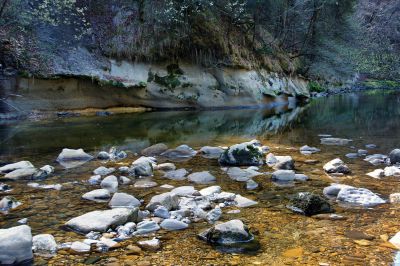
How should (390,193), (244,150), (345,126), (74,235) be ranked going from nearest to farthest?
(74,235), (390,193), (244,150), (345,126)

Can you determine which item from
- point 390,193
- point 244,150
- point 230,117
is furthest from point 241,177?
point 230,117

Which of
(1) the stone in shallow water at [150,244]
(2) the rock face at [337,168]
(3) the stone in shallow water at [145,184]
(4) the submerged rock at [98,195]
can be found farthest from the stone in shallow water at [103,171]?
(2) the rock face at [337,168]

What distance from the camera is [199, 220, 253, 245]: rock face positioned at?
396 cm

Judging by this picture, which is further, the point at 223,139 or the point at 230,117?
the point at 230,117

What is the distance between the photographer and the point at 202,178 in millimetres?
6461

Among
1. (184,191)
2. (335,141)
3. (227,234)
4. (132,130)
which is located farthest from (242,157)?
(132,130)

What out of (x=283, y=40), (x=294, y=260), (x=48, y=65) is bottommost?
(x=294, y=260)

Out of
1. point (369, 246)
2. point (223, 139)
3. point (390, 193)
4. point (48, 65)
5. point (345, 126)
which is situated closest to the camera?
point (369, 246)

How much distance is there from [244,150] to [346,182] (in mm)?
2031

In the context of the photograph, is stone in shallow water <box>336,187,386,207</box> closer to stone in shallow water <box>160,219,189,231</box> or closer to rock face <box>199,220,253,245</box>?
rock face <box>199,220,253,245</box>

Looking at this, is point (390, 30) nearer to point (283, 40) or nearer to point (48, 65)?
point (283, 40)

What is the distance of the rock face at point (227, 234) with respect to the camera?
13.0 feet

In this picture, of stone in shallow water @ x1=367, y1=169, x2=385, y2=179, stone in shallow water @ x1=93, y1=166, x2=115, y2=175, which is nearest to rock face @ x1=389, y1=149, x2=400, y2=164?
stone in shallow water @ x1=367, y1=169, x2=385, y2=179

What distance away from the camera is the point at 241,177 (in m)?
6.61
